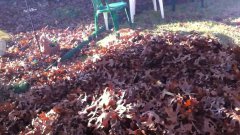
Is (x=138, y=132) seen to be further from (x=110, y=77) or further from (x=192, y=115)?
(x=110, y=77)

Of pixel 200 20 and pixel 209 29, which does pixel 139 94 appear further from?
pixel 200 20

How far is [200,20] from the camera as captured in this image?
6.50 m

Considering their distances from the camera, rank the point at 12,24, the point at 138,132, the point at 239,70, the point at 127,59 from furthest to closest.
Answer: the point at 12,24, the point at 127,59, the point at 239,70, the point at 138,132

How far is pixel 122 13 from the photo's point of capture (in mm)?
7535

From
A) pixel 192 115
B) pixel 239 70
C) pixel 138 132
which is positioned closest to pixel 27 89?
pixel 138 132

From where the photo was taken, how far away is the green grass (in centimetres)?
533

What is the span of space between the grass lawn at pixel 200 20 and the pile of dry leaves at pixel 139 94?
114cm

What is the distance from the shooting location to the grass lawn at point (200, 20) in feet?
17.5

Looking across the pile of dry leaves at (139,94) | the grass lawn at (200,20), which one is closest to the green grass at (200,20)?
the grass lawn at (200,20)

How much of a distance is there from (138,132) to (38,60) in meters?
3.49

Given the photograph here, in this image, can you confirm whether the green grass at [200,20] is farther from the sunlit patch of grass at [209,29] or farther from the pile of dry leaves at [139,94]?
the pile of dry leaves at [139,94]

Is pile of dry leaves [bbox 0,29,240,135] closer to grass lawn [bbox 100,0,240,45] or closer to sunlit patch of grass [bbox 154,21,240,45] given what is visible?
sunlit patch of grass [bbox 154,21,240,45]

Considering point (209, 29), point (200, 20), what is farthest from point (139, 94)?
point (200, 20)

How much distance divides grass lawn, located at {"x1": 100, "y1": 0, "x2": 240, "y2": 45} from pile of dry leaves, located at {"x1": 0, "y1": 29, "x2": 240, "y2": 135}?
1.14 m
